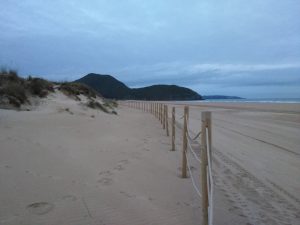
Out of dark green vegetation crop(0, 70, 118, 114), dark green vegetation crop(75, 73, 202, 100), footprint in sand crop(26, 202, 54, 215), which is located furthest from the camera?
dark green vegetation crop(75, 73, 202, 100)

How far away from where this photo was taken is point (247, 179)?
21.3 feet

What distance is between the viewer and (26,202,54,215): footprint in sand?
4.06 meters

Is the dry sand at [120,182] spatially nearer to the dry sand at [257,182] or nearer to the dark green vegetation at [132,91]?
the dry sand at [257,182]

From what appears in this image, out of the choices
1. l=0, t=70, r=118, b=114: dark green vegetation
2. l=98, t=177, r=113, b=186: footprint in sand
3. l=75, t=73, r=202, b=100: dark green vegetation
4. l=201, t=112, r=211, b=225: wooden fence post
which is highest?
l=75, t=73, r=202, b=100: dark green vegetation

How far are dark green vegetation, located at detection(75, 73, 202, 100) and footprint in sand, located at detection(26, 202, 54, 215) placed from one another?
110329 millimetres

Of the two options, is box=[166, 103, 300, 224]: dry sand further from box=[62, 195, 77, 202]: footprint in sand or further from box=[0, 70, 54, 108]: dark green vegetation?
box=[0, 70, 54, 108]: dark green vegetation

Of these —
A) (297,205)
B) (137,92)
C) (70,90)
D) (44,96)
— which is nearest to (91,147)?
(297,205)

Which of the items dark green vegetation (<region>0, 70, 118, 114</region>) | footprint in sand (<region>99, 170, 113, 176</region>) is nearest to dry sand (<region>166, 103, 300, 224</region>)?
footprint in sand (<region>99, 170, 113, 176</region>)

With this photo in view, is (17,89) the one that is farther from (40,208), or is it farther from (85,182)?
(40,208)

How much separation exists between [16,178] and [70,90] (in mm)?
16245

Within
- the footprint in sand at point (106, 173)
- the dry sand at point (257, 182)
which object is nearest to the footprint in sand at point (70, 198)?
the footprint in sand at point (106, 173)

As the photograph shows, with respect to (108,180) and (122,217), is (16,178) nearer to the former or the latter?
(108,180)

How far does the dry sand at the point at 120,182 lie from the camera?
13.8ft

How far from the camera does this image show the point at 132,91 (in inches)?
5960
